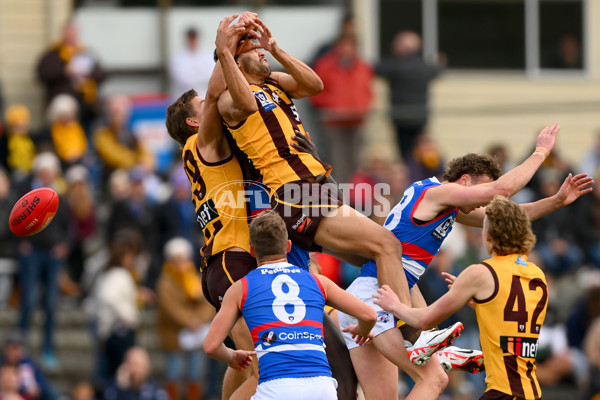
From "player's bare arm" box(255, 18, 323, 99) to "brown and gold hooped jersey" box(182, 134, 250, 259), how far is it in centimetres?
75

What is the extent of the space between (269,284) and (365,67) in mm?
10848

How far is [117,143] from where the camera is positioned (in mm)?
17188

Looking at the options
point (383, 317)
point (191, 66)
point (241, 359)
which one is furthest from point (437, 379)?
point (191, 66)

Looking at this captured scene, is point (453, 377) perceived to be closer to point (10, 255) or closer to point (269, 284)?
point (10, 255)

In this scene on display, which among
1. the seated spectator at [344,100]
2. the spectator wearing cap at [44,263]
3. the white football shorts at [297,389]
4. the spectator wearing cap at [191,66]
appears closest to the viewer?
the white football shorts at [297,389]

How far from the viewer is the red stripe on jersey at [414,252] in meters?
8.95

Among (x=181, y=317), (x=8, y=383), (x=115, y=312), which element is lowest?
(x=8, y=383)

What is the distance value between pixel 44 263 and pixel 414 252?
765 centimetres

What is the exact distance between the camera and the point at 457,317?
51.2 ft

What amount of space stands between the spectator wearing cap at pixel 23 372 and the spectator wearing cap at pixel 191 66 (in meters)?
5.96

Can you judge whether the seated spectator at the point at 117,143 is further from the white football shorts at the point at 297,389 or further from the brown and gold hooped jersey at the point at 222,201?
the white football shorts at the point at 297,389

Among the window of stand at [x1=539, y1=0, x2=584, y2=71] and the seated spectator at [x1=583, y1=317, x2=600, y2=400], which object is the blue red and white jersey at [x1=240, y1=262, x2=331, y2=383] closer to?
the seated spectator at [x1=583, y1=317, x2=600, y2=400]

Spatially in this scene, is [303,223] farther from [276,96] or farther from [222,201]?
[276,96]

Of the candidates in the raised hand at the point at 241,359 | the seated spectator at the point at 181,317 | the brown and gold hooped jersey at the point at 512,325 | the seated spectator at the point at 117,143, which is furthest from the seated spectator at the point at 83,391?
the brown and gold hooped jersey at the point at 512,325
